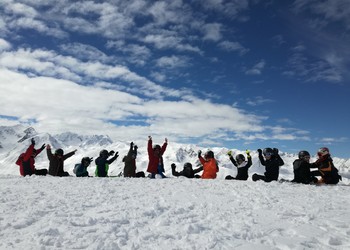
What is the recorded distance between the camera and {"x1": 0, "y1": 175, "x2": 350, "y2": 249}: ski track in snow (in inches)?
265

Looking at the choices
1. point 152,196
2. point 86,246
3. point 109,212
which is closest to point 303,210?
point 152,196

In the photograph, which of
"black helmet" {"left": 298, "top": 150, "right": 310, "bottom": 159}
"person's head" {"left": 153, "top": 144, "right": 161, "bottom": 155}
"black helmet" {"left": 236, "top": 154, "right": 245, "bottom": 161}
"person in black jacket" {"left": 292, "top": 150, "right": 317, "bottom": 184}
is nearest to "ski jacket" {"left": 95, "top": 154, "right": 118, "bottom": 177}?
"person's head" {"left": 153, "top": 144, "right": 161, "bottom": 155}

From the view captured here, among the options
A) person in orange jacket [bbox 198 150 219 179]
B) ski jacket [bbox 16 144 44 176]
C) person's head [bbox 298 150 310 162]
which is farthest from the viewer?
ski jacket [bbox 16 144 44 176]

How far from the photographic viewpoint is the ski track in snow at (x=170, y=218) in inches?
265

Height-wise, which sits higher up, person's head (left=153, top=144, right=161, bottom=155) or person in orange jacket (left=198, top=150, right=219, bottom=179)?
person's head (left=153, top=144, right=161, bottom=155)

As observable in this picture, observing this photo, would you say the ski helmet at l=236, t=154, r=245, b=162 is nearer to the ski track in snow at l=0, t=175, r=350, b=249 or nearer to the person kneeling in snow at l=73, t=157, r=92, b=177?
the ski track in snow at l=0, t=175, r=350, b=249

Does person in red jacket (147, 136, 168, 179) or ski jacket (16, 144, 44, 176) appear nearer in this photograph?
ski jacket (16, 144, 44, 176)

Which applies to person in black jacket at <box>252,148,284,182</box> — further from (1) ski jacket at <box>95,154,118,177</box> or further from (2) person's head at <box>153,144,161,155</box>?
(1) ski jacket at <box>95,154,118,177</box>

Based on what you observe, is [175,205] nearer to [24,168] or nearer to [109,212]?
[109,212]

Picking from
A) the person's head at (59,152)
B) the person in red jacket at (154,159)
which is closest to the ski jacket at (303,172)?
the person in red jacket at (154,159)

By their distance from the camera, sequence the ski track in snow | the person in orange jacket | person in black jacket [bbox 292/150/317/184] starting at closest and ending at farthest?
the ski track in snow, person in black jacket [bbox 292/150/317/184], the person in orange jacket

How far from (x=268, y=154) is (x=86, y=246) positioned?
13.2 metres

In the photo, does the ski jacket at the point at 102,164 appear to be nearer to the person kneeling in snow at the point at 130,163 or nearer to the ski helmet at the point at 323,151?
the person kneeling in snow at the point at 130,163

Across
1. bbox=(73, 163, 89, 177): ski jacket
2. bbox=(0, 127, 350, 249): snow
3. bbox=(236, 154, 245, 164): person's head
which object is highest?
bbox=(236, 154, 245, 164): person's head
